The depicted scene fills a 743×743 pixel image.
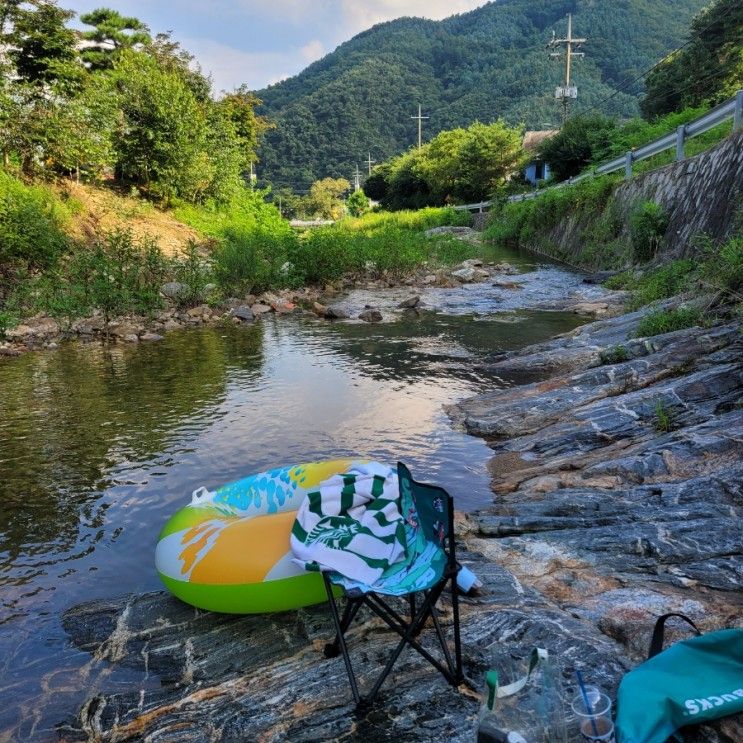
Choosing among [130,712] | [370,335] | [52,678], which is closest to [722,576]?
A: [130,712]

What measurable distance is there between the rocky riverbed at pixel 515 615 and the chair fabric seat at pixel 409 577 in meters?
0.42

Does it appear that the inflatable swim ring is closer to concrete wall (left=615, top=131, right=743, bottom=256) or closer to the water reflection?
the water reflection

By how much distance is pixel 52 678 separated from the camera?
3260mm

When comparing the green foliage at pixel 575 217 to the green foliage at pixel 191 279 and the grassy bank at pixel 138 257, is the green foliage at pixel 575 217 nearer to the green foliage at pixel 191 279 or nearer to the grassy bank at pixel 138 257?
the grassy bank at pixel 138 257

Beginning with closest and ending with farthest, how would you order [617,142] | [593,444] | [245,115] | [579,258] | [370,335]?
[593,444], [370,335], [579,258], [617,142], [245,115]

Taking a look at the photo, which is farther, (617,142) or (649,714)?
(617,142)

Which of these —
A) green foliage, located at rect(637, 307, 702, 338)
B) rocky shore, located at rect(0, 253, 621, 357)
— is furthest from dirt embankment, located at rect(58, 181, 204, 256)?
green foliage, located at rect(637, 307, 702, 338)

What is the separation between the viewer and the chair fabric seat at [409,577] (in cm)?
267

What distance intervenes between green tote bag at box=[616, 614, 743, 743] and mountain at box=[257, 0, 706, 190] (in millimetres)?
84449

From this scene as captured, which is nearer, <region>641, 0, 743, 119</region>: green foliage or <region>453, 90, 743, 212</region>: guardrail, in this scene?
<region>453, 90, 743, 212</region>: guardrail

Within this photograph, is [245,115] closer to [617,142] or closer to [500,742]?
[617,142]

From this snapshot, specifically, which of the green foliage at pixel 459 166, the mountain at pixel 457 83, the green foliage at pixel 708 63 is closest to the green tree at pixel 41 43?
the green foliage at pixel 708 63

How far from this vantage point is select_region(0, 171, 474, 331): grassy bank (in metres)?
12.9

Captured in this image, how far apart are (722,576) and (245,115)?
33.7m
